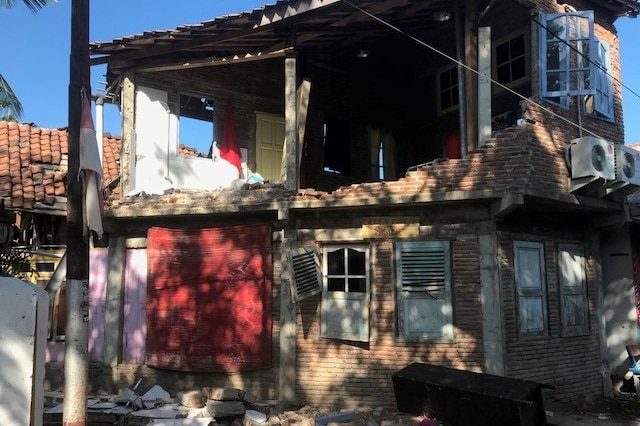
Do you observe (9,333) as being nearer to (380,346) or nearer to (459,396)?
(459,396)

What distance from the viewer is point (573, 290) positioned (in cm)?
1014

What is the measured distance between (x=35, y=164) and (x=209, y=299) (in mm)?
6681

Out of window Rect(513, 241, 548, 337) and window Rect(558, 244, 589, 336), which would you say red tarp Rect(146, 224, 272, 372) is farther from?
window Rect(558, 244, 589, 336)

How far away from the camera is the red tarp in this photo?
968cm

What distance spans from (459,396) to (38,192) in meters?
9.58

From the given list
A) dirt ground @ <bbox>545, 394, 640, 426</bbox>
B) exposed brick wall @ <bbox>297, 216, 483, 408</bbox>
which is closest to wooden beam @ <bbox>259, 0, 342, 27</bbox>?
exposed brick wall @ <bbox>297, 216, 483, 408</bbox>

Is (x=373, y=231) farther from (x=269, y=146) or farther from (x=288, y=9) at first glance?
(x=269, y=146)

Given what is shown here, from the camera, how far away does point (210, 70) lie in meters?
12.2

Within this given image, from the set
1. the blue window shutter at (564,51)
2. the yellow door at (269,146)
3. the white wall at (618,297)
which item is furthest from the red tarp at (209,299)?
the white wall at (618,297)

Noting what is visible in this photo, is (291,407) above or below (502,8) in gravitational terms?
below

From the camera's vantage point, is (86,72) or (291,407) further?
(291,407)

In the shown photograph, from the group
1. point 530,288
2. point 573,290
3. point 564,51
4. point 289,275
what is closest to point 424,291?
point 530,288

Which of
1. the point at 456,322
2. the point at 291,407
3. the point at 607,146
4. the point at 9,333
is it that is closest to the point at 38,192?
the point at 291,407

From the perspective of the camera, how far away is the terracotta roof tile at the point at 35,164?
11.4 metres
